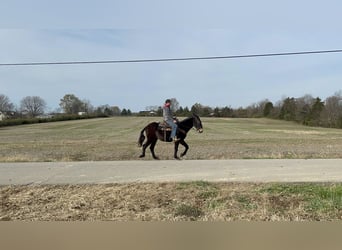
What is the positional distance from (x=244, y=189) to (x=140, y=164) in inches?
178

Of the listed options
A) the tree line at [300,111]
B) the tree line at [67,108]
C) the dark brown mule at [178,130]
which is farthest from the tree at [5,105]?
the dark brown mule at [178,130]

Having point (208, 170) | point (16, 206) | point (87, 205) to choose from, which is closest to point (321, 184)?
point (208, 170)

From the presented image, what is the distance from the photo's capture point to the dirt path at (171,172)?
25.5ft

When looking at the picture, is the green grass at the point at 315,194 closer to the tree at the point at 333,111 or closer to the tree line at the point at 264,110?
the tree line at the point at 264,110

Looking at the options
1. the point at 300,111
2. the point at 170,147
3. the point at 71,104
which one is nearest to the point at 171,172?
the point at 170,147

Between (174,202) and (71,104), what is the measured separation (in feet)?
369

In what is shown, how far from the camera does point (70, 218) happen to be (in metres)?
5.13

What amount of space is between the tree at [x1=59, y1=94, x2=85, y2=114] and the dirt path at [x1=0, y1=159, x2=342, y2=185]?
105m

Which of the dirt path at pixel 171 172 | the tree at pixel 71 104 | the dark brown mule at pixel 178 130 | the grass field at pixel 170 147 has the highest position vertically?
the tree at pixel 71 104

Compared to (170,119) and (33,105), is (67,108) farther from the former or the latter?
(170,119)

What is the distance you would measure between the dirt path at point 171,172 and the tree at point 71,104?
10514 centimetres

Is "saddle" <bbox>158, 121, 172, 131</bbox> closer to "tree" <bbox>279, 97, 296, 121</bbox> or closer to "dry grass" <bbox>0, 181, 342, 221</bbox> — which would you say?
"dry grass" <bbox>0, 181, 342, 221</bbox>

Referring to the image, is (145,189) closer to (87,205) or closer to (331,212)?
(87,205)

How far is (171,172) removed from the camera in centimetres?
881
